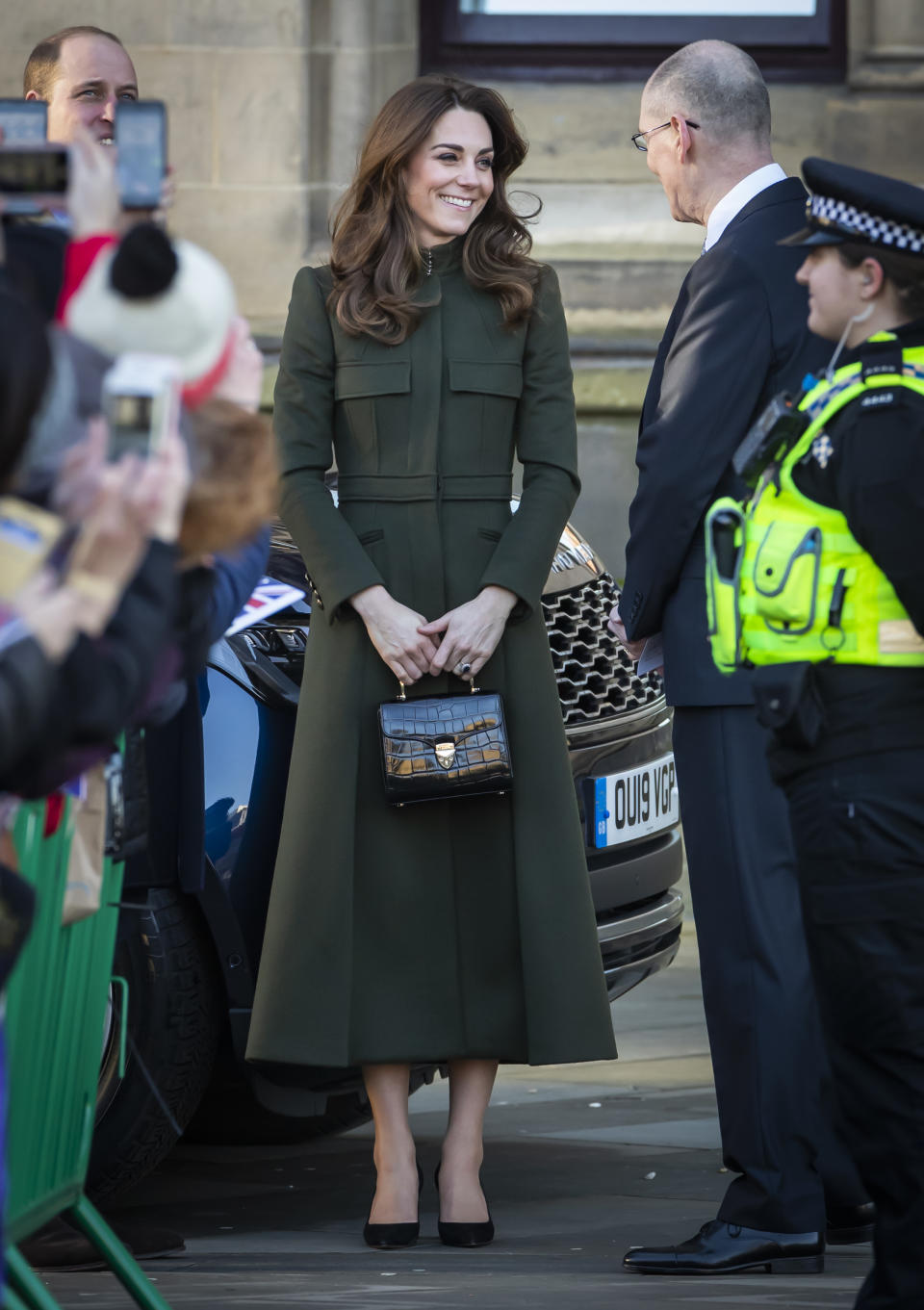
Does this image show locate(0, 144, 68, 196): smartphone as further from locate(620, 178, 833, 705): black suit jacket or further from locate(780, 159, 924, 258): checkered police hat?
locate(620, 178, 833, 705): black suit jacket

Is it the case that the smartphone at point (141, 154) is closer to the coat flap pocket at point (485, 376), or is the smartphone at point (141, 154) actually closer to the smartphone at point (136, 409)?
the smartphone at point (136, 409)

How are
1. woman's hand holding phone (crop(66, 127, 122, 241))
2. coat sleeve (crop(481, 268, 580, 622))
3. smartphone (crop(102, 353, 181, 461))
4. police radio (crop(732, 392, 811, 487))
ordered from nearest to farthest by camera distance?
smartphone (crop(102, 353, 181, 461)), woman's hand holding phone (crop(66, 127, 122, 241)), police radio (crop(732, 392, 811, 487)), coat sleeve (crop(481, 268, 580, 622))

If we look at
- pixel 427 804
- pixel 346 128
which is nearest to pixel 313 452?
pixel 427 804

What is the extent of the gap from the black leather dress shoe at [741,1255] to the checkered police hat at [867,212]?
5.95 ft

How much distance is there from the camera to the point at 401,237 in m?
4.61

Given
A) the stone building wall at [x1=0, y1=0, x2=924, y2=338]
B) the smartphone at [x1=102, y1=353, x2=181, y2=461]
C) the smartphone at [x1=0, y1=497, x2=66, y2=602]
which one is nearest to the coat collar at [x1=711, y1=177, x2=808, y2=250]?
the smartphone at [x1=102, y1=353, x2=181, y2=461]

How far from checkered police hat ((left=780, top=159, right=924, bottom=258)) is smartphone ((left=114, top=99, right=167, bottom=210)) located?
1.18 meters

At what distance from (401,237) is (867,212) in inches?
59.4

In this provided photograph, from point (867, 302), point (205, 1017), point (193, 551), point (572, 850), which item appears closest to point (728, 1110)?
point (572, 850)

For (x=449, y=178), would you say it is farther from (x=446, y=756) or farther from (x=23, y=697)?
(x=23, y=697)

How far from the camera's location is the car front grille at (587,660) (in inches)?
197

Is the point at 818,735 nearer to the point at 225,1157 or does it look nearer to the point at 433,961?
the point at 433,961

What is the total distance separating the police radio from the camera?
3363 mm

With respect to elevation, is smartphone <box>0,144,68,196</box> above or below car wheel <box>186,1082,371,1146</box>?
above
